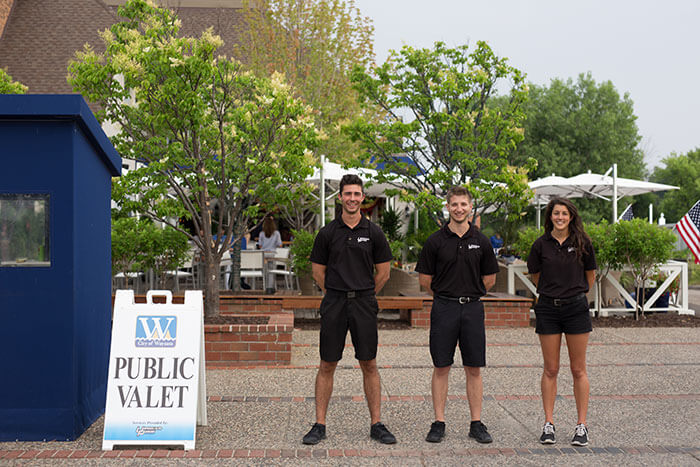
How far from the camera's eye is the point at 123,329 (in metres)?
5.04

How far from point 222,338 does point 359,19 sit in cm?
1350

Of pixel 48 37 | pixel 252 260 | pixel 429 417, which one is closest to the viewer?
pixel 429 417

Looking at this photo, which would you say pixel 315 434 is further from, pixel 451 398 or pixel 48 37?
pixel 48 37

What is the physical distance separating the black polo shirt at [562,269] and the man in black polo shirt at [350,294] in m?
1.15

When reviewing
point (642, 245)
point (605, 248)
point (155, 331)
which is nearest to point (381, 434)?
point (155, 331)

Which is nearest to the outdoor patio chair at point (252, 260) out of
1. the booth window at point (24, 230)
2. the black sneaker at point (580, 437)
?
the booth window at point (24, 230)

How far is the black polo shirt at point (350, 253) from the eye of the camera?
4914mm

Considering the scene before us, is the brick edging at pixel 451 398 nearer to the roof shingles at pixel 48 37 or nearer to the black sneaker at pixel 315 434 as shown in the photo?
the black sneaker at pixel 315 434

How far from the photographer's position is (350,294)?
4895 millimetres

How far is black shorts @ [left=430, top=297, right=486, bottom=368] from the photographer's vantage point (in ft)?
16.2

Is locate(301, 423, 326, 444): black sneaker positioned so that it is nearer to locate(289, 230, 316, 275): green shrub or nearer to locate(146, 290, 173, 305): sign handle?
locate(146, 290, 173, 305): sign handle

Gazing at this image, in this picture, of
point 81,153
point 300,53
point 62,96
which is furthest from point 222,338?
point 300,53

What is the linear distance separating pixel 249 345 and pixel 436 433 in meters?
3.24

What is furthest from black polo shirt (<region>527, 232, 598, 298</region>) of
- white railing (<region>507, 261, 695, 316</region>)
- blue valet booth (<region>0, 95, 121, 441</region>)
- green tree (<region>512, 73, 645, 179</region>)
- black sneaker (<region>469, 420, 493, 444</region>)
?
green tree (<region>512, 73, 645, 179</region>)
